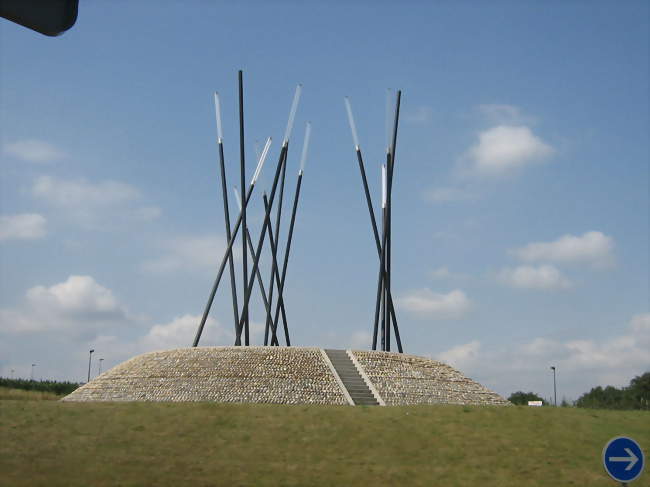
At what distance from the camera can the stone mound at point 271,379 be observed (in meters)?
32.6

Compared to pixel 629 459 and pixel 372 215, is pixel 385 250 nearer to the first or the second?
pixel 372 215

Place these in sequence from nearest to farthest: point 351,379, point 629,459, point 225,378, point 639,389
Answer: point 629,459
point 225,378
point 351,379
point 639,389

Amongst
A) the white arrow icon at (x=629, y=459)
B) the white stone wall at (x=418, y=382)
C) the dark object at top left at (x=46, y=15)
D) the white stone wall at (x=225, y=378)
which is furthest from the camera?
the white stone wall at (x=418, y=382)

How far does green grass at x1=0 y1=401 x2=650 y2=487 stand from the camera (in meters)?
22.0

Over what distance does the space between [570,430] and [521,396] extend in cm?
3494

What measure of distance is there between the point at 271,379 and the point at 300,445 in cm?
899

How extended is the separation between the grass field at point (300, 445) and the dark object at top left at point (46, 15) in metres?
20.0

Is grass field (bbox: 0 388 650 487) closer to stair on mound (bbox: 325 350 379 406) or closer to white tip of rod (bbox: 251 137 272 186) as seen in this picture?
stair on mound (bbox: 325 350 379 406)

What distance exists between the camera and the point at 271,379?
3356 cm

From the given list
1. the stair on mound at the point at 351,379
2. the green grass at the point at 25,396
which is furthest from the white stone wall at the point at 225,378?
the green grass at the point at 25,396

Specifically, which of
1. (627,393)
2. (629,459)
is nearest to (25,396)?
(629,459)

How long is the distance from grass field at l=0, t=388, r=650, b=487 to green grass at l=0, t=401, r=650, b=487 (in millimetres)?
37

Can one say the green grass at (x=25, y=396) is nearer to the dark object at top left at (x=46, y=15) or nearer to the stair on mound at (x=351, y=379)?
the stair on mound at (x=351, y=379)

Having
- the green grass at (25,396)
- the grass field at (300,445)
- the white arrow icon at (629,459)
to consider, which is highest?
the green grass at (25,396)
